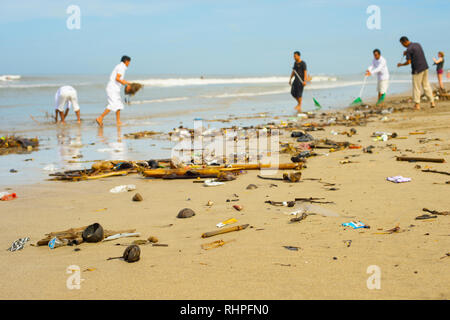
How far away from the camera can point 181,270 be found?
2602mm

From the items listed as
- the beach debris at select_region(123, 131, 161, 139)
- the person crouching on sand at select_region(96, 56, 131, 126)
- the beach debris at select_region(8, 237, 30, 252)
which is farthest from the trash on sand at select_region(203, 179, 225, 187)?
the person crouching on sand at select_region(96, 56, 131, 126)

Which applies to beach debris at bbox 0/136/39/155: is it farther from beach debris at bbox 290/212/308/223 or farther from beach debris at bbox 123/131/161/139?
beach debris at bbox 290/212/308/223

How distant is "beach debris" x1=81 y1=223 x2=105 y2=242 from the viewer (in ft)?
10.6

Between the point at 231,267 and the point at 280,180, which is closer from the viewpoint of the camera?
the point at 231,267

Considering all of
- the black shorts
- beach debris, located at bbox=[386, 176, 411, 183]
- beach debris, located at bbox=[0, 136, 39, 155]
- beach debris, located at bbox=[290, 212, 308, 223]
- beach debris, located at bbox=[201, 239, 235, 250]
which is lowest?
beach debris, located at bbox=[201, 239, 235, 250]

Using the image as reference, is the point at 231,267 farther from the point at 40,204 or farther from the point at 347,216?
the point at 40,204

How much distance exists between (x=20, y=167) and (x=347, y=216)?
5.35m

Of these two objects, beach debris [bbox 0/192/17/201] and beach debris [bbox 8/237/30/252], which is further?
beach debris [bbox 0/192/17/201]

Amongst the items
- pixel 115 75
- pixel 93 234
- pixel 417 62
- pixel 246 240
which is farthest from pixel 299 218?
pixel 417 62

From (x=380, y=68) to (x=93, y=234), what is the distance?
12.5m

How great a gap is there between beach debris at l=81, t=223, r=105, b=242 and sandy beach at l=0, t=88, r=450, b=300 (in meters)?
0.05

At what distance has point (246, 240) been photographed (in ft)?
10.2

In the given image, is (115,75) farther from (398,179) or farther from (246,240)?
(246,240)
